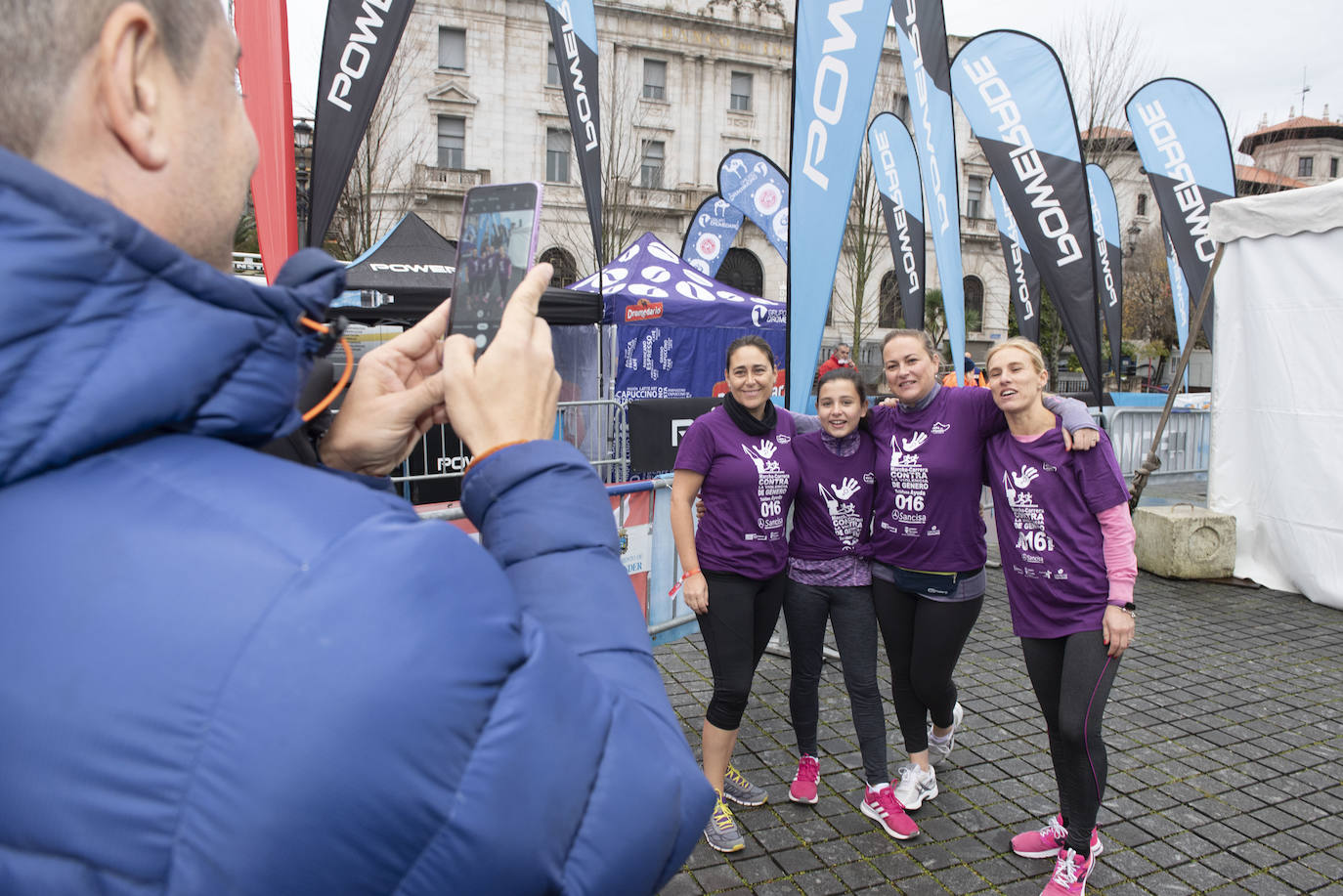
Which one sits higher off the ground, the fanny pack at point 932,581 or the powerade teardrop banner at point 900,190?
the powerade teardrop banner at point 900,190

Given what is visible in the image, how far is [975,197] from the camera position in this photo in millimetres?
43062

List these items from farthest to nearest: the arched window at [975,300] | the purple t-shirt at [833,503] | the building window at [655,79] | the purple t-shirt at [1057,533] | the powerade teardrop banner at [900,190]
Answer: the arched window at [975,300] → the building window at [655,79] → the powerade teardrop banner at [900,190] → the purple t-shirt at [833,503] → the purple t-shirt at [1057,533]

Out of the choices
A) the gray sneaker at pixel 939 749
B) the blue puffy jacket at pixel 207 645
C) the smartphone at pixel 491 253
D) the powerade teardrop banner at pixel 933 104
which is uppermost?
the powerade teardrop banner at pixel 933 104

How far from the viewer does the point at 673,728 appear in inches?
29.3

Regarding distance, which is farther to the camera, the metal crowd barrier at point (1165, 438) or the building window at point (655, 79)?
the building window at point (655, 79)

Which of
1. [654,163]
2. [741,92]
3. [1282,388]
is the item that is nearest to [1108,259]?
[1282,388]

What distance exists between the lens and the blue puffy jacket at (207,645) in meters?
0.54

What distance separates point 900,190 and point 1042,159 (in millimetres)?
4922

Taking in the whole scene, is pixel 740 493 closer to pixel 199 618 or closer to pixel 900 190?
pixel 199 618

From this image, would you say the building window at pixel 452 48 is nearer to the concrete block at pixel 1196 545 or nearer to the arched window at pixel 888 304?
the arched window at pixel 888 304

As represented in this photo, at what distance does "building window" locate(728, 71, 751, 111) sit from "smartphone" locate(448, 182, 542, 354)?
128 feet

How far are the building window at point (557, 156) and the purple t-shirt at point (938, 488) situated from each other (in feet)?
106

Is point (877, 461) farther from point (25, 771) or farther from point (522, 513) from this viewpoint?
point (25, 771)

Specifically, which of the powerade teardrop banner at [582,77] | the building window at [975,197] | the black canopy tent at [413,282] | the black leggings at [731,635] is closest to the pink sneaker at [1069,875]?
the black leggings at [731,635]
